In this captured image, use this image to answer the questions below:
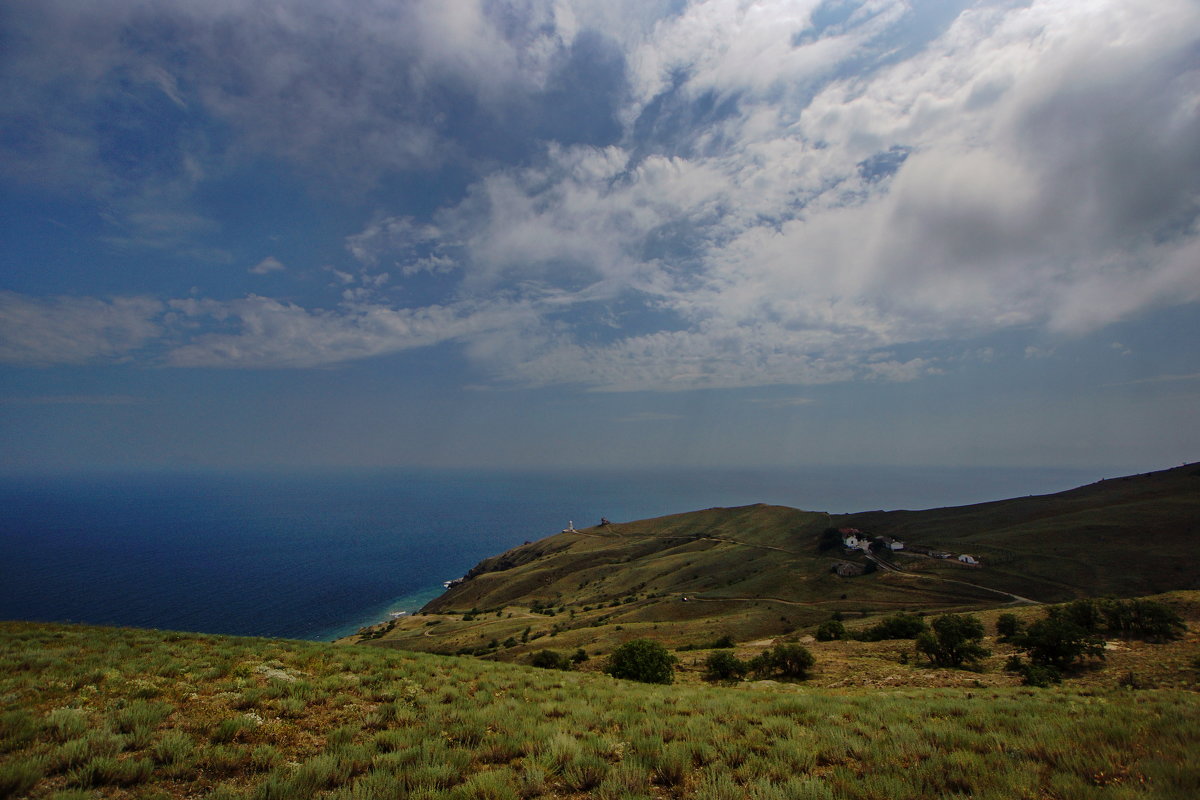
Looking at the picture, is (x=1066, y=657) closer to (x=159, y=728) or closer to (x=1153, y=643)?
(x=1153, y=643)

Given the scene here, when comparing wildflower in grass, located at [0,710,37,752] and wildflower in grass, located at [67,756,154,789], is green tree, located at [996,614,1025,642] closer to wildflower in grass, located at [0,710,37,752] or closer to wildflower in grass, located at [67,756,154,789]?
wildflower in grass, located at [67,756,154,789]

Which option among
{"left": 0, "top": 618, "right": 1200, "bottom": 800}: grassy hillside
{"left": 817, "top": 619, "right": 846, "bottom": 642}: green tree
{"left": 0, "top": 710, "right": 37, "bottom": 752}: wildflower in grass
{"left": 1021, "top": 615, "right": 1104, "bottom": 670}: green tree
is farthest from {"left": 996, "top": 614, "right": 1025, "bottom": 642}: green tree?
{"left": 0, "top": 710, "right": 37, "bottom": 752}: wildflower in grass

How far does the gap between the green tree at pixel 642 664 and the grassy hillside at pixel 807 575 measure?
15.8 meters

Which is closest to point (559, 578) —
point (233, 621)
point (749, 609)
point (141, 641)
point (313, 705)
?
point (749, 609)

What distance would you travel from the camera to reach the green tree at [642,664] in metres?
21.3

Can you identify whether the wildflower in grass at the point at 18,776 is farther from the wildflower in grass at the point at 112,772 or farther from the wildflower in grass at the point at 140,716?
the wildflower in grass at the point at 140,716

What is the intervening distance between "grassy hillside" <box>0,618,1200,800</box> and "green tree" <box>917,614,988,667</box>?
478 inches

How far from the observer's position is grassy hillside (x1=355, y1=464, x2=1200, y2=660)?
49719mm

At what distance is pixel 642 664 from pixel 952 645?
16491 millimetres

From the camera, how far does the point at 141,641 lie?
15.6m

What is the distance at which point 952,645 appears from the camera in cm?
2308

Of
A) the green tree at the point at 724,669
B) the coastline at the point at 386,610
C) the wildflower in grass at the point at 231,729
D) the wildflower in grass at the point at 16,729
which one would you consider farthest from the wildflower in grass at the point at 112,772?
the coastline at the point at 386,610

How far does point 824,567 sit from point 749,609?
2219 centimetres

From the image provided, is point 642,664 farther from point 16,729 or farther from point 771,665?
point 16,729
